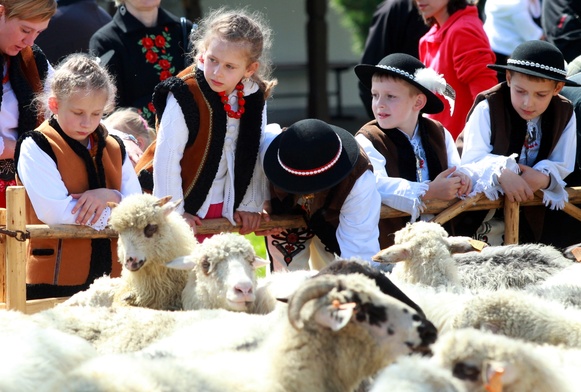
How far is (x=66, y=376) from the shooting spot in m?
2.83

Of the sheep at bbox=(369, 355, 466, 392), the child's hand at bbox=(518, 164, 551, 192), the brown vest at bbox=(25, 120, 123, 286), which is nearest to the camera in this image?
the sheep at bbox=(369, 355, 466, 392)

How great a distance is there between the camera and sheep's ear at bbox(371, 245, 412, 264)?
4293 mm

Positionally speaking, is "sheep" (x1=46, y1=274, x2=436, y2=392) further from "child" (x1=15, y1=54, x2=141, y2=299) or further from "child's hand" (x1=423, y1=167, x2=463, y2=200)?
"child's hand" (x1=423, y1=167, x2=463, y2=200)

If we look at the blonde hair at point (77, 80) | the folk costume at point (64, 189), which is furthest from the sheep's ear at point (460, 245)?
the blonde hair at point (77, 80)

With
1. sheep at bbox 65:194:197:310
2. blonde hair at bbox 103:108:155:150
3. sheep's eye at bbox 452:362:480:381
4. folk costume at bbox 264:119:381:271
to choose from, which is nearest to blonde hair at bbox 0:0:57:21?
blonde hair at bbox 103:108:155:150

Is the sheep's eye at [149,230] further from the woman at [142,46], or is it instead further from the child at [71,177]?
the woman at [142,46]

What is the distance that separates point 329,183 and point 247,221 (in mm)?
517

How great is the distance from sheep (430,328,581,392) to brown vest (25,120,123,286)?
220 centimetres

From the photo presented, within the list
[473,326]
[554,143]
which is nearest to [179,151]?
[473,326]

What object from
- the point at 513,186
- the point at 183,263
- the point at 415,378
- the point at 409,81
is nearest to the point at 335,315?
the point at 415,378

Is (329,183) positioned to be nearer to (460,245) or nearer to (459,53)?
(460,245)

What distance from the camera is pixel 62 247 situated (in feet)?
A: 15.0

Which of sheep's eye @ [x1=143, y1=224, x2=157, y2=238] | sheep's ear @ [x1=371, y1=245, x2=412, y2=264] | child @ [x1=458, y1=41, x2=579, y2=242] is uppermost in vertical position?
child @ [x1=458, y1=41, x2=579, y2=242]

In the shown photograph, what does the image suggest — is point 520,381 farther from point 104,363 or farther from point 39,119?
point 39,119
